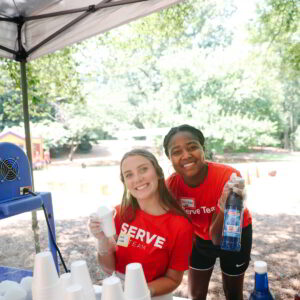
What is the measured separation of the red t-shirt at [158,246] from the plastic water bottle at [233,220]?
20 centimetres

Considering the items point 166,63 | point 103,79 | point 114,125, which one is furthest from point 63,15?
point 103,79

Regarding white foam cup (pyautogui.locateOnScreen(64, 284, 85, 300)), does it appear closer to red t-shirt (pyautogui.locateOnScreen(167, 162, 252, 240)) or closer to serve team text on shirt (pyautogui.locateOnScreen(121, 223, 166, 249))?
serve team text on shirt (pyautogui.locateOnScreen(121, 223, 166, 249))

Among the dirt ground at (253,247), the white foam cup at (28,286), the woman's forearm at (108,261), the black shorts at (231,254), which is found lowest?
the dirt ground at (253,247)

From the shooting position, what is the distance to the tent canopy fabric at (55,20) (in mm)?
2199

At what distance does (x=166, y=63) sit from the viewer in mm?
15891

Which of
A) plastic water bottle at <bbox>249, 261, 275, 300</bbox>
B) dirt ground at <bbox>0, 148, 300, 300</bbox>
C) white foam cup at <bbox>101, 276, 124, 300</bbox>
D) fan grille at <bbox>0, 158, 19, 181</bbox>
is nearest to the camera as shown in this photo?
white foam cup at <bbox>101, 276, 124, 300</bbox>

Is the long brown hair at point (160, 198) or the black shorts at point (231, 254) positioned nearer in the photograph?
the long brown hair at point (160, 198)

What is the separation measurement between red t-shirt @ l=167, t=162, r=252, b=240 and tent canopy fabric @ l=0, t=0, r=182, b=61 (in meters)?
1.18

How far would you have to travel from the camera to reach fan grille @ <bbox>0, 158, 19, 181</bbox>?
1.51 meters

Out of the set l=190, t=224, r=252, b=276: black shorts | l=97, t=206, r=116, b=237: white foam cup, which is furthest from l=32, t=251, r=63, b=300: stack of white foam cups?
l=190, t=224, r=252, b=276: black shorts

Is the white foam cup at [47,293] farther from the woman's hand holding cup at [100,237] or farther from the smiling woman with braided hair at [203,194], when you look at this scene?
the smiling woman with braided hair at [203,194]

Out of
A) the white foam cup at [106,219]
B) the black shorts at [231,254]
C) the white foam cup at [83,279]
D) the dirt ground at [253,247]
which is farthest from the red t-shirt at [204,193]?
the dirt ground at [253,247]

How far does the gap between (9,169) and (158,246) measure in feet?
2.73

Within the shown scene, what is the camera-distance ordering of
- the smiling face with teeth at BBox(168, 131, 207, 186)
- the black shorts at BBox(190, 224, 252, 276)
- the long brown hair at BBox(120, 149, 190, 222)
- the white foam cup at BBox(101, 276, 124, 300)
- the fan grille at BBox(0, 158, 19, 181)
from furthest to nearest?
the black shorts at BBox(190, 224, 252, 276)
the smiling face with teeth at BBox(168, 131, 207, 186)
the long brown hair at BBox(120, 149, 190, 222)
the fan grille at BBox(0, 158, 19, 181)
the white foam cup at BBox(101, 276, 124, 300)
